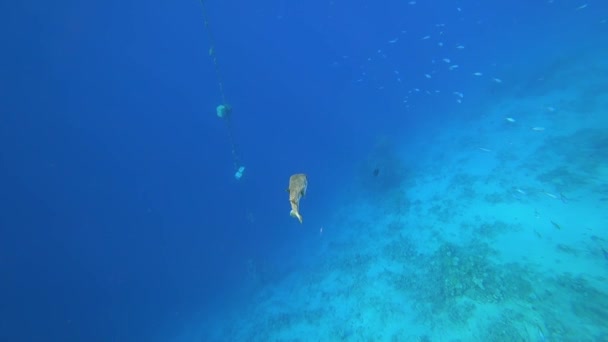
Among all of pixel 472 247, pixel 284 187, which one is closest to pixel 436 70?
pixel 284 187

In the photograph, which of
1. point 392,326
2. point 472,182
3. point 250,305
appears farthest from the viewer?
point 250,305

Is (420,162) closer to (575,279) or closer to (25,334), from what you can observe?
(575,279)

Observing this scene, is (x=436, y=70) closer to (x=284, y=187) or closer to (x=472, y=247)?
(x=284, y=187)

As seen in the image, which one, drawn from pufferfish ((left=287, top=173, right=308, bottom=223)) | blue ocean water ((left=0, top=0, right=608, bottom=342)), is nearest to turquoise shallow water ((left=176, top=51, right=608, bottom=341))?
blue ocean water ((left=0, top=0, right=608, bottom=342))

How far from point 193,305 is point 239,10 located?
46.7m

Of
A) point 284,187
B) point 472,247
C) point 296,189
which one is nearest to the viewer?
point 296,189

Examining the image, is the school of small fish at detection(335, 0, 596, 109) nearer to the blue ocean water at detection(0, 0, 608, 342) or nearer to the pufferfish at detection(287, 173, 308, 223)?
the blue ocean water at detection(0, 0, 608, 342)

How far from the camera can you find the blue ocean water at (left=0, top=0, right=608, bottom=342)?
12.1 meters

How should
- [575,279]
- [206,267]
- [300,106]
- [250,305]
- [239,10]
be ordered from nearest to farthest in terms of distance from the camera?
1. [575,279]
2. [250,305]
3. [206,267]
4. [239,10]
5. [300,106]

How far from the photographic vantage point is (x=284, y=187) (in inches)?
1587

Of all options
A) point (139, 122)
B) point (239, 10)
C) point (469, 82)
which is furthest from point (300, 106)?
point (469, 82)

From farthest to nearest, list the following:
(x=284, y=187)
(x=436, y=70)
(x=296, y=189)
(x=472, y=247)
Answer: (x=436, y=70) < (x=284, y=187) < (x=472, y=247) < (x=296, y=189)

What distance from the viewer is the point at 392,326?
39.0 ft

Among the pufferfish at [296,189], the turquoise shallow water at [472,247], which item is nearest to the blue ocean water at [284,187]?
the turquoise shallow water at [472,247]
